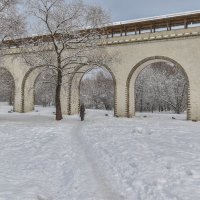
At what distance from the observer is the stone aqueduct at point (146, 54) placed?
24656 millimetres

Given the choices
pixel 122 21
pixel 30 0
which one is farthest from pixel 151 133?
pixel 122 21

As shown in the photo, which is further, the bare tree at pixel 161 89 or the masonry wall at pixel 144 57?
the bare tree at pixel 161 89

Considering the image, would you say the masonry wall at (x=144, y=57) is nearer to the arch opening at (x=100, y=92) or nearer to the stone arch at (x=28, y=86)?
the stone arch at (x=28, y=86)

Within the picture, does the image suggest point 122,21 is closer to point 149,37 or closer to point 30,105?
point 149,37

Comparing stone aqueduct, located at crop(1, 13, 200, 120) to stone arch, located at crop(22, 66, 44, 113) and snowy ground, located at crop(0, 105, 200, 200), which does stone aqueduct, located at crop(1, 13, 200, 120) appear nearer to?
stone arch, located at crop(22, 66, 44, 113)

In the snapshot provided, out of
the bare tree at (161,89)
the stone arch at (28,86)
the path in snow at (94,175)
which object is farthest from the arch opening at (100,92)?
the path in snow at (94,175)

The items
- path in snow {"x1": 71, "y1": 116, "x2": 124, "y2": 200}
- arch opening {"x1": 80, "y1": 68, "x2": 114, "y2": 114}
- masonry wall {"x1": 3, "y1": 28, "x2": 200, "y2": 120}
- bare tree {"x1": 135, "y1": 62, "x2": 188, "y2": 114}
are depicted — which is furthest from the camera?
arch opening {"x1": 80, "y1": 68, "x2": 114, "y2": 114}

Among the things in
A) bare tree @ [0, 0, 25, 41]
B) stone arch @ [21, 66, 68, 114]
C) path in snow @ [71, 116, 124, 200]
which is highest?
bare tree @ [0, 0, 25, 41]

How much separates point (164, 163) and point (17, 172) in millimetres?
4133

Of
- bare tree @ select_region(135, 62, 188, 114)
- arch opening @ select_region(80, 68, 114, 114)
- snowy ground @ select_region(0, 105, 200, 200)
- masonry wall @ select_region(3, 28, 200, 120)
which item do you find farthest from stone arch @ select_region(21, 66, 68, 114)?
arch opening @ select_region(80, 68, 114, 114)

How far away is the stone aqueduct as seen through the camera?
80.9 ft

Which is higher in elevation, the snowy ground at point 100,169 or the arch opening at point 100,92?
the arch opening at point 100,92

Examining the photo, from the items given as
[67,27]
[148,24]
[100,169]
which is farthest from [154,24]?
[100,169]

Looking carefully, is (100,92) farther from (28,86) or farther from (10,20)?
(10,20)
